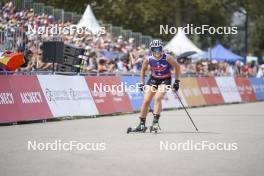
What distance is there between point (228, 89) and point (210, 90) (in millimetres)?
2421

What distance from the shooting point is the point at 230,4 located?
7556cm

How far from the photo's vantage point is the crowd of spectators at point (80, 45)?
73.5 feet

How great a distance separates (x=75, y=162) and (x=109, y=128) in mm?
7092

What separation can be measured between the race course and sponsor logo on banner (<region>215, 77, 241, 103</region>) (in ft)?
52.0

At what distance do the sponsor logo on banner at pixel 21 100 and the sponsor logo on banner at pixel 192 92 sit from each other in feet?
36.6

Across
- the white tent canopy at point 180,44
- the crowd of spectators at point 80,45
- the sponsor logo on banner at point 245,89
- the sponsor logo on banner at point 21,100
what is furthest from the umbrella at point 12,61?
the white tent canopy at point 180,44

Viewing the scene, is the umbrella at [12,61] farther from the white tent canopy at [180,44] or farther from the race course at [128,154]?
the white tent canopy at [180,44]

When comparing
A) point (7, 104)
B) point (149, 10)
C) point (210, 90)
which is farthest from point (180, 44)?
point (7, 104)

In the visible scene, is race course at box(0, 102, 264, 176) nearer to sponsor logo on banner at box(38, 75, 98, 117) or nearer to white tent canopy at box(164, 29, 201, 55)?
sponsor logo on banner at box(38, 75, 98, 117)

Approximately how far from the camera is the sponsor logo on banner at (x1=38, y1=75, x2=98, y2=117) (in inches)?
804

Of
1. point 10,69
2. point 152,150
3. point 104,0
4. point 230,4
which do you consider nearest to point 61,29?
point 10,69

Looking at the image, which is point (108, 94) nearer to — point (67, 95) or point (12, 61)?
point (67, 95)

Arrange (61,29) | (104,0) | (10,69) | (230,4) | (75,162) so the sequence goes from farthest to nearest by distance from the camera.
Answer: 1. (230,4)
2. (104,0)
3. (61,29)
4. (10,69)
5. (75,162)

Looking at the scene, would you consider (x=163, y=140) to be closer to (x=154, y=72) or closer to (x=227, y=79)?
(x=154, y=72)
